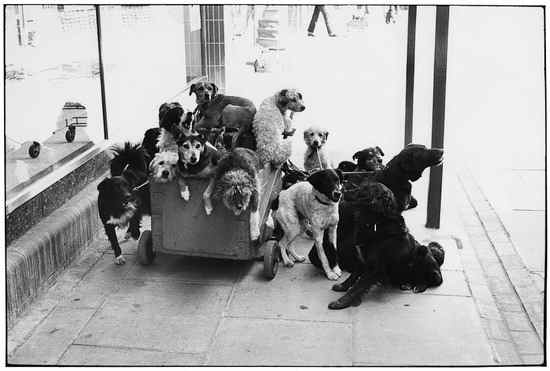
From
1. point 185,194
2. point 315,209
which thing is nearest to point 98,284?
point 185,194

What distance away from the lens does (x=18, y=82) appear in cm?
488

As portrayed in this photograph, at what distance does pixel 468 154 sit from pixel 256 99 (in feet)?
6.71

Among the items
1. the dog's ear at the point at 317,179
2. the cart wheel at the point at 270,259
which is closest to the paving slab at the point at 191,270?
the cart wheel at the point at 270,259

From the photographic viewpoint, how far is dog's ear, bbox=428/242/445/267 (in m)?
5.34

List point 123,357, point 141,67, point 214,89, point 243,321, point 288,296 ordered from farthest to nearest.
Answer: point 141,67, point 214,89, point 288,296, point 243,321, point 123,357

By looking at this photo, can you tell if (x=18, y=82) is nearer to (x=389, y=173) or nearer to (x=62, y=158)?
(x=62, y=158)

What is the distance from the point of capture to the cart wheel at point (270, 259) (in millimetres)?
5223

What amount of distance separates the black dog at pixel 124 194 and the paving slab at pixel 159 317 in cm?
47

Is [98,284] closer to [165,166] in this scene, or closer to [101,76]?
[165,166]

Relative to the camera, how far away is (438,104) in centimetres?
587

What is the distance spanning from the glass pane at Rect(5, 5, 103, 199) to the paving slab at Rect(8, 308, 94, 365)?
0.91m

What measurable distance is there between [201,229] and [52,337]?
4.13ft

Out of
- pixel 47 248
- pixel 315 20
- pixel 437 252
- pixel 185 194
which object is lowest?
pixel 437 252

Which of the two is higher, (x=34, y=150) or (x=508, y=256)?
(x=34, y=150)
